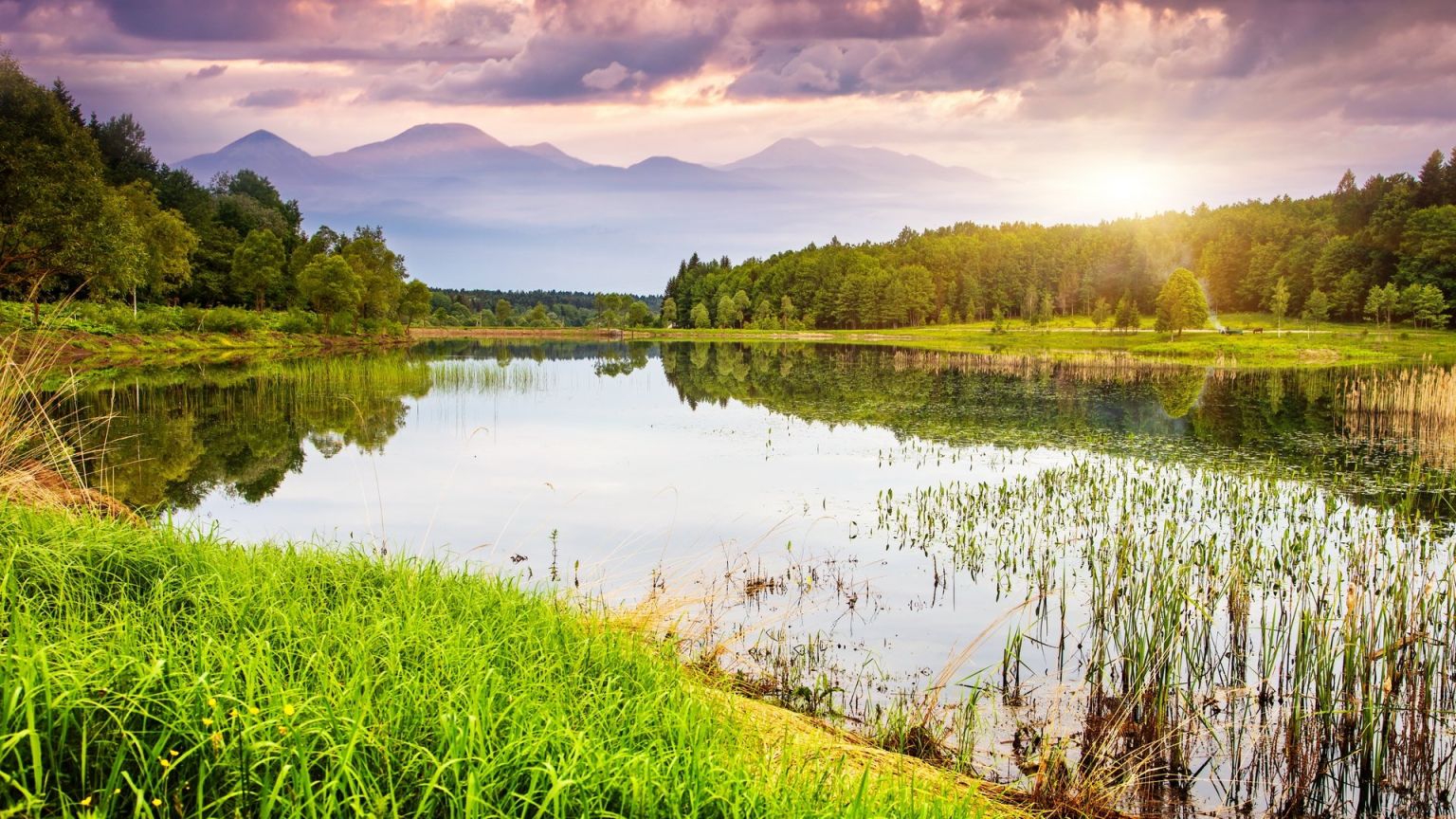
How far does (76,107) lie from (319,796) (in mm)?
116149

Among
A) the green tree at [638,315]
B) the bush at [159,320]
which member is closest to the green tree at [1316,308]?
the green tree at [638,315]

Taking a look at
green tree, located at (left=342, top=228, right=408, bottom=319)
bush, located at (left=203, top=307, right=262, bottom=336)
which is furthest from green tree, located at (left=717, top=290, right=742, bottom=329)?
bush, located at (left=203, top=307, right=262, bottom=336)

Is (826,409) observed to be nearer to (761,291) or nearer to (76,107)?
(76,107)

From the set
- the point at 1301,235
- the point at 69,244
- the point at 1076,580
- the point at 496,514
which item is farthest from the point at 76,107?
the point at 1301,235

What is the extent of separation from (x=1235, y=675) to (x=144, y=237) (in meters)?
72.6

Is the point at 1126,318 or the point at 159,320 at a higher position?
the point at 1126,318

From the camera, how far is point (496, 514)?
16.1 meters

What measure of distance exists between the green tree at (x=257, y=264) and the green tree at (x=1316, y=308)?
11034 centimetres

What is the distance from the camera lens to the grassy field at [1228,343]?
63.0 meters

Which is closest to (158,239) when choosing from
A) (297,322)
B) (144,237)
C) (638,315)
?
(144,237)

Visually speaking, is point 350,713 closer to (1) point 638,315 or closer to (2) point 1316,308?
(2) point 1316,308

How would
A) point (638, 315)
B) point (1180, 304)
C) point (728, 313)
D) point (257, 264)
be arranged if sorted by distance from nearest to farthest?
1. point (1180, 304)
2. point (257, 264)
3. point (638, 315)
4. point (728, 313)

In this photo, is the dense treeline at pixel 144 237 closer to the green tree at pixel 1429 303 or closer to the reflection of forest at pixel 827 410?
the reflection of forest at pixel 827 410

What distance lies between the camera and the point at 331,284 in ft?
274
